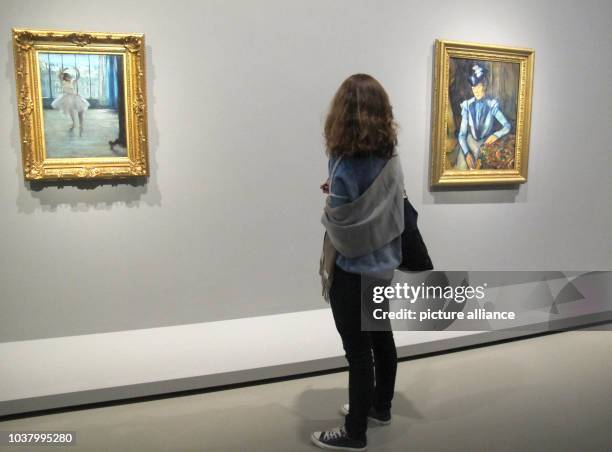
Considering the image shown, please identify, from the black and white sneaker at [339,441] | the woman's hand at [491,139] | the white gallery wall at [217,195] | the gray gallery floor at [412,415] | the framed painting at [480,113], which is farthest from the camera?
the woman's hand at [491,139]

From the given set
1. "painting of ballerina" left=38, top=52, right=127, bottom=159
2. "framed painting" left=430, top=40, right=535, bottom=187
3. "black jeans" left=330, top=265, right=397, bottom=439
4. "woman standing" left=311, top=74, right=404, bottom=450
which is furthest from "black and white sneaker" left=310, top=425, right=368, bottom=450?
"framed painting" left=430, top=40, right=535, bottom=187

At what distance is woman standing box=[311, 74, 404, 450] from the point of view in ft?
8.59

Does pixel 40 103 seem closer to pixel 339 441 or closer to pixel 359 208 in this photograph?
pixel 359 208

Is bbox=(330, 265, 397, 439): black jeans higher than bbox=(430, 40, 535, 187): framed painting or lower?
lower

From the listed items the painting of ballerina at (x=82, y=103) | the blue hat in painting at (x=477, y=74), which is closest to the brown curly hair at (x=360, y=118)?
the painting of ballerina at (x=82, y=103)

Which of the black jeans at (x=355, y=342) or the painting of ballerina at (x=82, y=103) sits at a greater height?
the painting of ballerina at (x=82, y=103)

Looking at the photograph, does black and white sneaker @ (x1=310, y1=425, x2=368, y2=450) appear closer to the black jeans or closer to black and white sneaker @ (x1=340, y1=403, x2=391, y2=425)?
the black jeans

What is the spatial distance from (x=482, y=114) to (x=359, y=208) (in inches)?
112

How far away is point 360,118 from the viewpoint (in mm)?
2590

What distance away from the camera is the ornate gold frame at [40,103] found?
3676 mm

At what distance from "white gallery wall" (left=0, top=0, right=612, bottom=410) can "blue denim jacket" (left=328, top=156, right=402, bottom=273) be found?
1.43 metres

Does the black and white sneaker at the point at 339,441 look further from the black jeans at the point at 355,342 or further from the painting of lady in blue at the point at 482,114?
the painting of lady in blue at the point at 482,114

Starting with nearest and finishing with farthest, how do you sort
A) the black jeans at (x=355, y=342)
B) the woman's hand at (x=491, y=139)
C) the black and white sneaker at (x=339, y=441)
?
→ the black jeans at (x=355, y=342) → the black and white sneaker at (x=339, y=441) → the woman's hand at (x=491, y=139)

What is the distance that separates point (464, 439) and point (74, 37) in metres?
3.66
